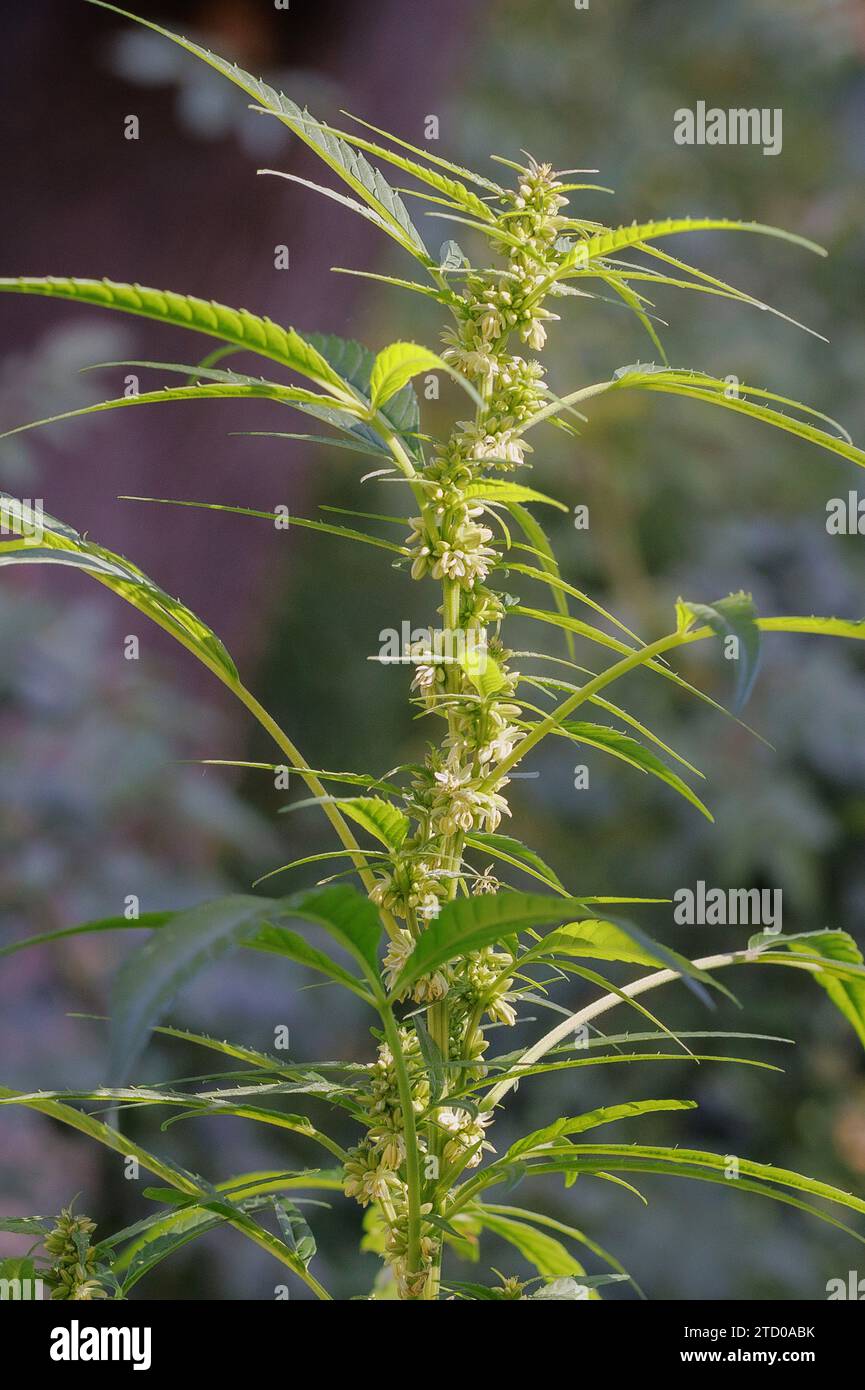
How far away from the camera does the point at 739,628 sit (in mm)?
285

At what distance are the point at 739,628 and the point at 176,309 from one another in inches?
5.4

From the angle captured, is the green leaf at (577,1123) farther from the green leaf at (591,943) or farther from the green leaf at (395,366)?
the green leaf at (395,366)

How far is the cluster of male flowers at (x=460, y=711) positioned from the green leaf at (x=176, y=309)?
0.07m

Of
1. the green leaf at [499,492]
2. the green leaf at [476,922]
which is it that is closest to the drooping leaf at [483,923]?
the green leaf at [476,922]

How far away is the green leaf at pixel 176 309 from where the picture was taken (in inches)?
10.5

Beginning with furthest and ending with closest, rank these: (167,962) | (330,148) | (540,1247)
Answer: (540,1247) < (330,148) < (167,962)

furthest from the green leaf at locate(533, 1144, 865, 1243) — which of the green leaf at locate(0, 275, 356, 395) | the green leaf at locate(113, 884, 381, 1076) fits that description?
the green leaf at locate(0, 275, 356, 395)

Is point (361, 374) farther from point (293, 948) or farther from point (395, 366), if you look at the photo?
point (293, 948)

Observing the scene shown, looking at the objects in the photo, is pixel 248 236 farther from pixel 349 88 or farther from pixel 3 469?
pixel 3 469

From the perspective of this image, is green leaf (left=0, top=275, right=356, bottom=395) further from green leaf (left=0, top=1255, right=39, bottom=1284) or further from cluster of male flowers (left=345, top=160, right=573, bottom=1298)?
green leaf (left=0, top=1255, right=39, bottom=1284)

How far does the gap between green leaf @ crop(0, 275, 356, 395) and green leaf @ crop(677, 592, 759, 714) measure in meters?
0.11

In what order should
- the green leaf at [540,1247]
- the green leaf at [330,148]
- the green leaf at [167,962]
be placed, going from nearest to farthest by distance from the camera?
the green leaf at [167,962] < the green leaf at [330,148] < the green leaf at [540,1247]

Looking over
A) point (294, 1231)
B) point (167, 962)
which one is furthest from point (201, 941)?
point (294, 1231)

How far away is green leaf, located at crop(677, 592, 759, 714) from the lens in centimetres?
28
